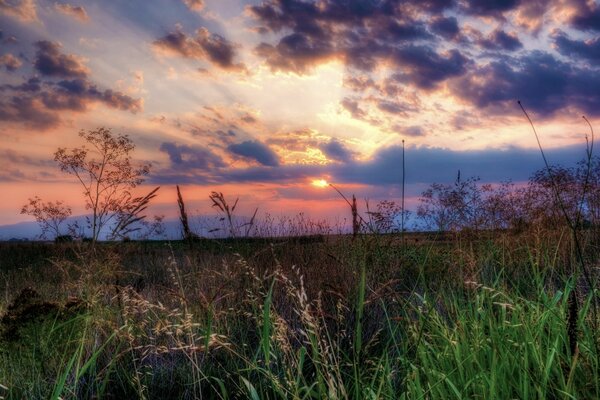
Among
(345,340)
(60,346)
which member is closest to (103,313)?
(60,346)

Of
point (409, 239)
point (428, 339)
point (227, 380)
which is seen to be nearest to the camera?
point (428, 339)

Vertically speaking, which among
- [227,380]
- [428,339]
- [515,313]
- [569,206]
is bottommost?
[227,380]

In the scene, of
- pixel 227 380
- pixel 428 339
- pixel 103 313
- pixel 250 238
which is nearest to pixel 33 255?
pixel 250 238

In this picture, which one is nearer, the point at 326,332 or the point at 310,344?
the point at 326,332

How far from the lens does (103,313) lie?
5004 millimetres

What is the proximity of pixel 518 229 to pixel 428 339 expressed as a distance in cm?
750

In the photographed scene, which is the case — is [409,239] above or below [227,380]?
above

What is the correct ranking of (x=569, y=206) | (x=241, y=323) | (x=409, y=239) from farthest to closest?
(x=409, y=239) → (x=569, y=206) → (x=241, y=323)

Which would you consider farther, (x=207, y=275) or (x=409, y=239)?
(x=409, y=239)

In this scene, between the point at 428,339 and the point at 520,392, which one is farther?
the point at 428,339

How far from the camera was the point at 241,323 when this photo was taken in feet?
16.8

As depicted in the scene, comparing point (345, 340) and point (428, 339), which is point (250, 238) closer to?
point (345, 340)

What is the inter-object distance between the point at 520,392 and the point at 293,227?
379 inches

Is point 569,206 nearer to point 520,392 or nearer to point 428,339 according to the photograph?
point 428,339
